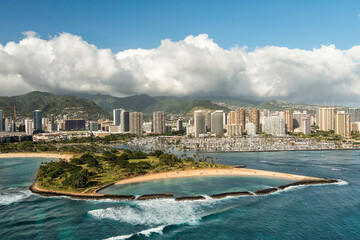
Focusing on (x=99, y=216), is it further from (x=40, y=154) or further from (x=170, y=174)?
(x=40, y=154)

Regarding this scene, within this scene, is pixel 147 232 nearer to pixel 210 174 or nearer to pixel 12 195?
pixel 12 195

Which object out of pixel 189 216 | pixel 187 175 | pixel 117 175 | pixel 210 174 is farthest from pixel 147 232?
pixel 210 174

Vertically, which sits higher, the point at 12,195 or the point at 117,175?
the point at 117,175

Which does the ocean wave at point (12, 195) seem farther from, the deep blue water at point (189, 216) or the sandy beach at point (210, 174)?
the sandy beach at point (210, 174)

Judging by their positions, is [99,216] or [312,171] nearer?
[99,216]

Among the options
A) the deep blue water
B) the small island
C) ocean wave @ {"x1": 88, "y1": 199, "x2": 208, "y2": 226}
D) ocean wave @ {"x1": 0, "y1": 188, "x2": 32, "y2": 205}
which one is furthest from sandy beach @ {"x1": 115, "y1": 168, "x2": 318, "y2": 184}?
ocean wave @ {"x1": 0, "y1": 188, "x2": 32, "y2": 205}

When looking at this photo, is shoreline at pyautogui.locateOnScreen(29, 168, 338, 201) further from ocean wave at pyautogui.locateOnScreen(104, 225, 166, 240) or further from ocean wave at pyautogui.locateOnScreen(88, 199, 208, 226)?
ocean wave at pyautogui.locateOnScreen(104, 225, 166, 240)

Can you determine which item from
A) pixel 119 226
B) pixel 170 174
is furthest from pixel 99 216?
pixel 170 174
